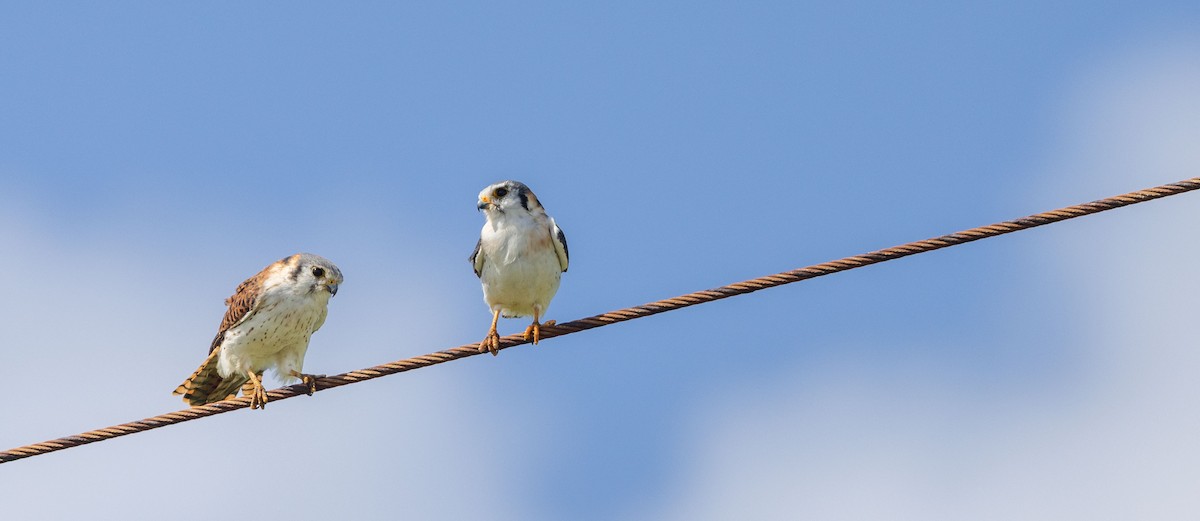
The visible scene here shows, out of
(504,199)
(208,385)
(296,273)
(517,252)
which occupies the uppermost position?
(504,199)

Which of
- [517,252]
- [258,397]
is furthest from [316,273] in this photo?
[517,252]

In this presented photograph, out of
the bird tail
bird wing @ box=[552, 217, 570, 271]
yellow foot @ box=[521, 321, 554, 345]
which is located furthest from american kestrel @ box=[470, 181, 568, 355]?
the bird tail

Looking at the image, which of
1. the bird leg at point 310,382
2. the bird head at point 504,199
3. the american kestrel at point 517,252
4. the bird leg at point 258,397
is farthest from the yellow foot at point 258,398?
the bird head at point 504,199

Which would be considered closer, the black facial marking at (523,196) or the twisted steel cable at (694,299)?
the twisted steel cable at (694,299)

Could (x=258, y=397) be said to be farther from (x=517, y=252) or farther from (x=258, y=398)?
(x=517, y=252)

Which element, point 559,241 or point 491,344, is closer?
point 491,344

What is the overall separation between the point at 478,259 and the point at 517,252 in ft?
1.47

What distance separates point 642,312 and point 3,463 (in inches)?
148

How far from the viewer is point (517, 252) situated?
11609 mm

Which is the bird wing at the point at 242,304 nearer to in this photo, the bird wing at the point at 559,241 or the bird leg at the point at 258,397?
the bird leg at the point at 258,397

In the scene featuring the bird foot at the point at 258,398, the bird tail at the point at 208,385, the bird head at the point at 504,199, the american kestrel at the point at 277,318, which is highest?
the bird head at the point at 504,199

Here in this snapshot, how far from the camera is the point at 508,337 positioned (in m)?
10.9

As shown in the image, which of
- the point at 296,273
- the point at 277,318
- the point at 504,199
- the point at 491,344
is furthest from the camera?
the point at 296,273

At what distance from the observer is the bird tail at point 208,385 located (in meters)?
12.6
